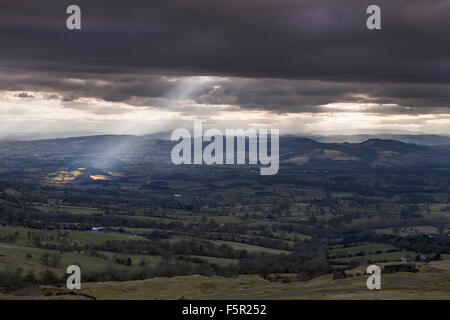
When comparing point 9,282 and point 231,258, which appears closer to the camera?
point 9,282

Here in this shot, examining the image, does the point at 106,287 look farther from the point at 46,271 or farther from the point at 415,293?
the point at 415,293

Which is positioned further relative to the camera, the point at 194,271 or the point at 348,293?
the point at 194,271

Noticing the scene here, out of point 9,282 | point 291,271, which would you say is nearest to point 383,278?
point 291,271

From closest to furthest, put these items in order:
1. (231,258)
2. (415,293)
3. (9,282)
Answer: (415,293) → (9,282) → (231,258)

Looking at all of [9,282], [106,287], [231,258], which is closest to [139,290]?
[106,287]
